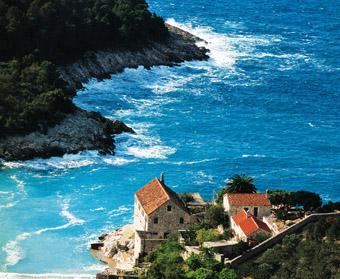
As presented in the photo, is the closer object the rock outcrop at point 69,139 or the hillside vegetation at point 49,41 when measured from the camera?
the rock outcrop at point 69,139

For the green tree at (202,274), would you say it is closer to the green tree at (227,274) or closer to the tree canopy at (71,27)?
the green tree at (227,274)

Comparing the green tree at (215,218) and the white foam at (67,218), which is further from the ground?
the white foam at (67,218)

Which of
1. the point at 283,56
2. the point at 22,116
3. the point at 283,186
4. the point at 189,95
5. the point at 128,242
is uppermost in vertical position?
the point at 283,56

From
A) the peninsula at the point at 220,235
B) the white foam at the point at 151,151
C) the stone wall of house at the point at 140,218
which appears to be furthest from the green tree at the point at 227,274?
the white foam at the point at 151,151

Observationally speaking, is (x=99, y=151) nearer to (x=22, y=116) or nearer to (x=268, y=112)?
(x=22, y=116)

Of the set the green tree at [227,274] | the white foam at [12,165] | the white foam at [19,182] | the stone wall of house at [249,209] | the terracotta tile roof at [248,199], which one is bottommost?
the green tree at [227,274]

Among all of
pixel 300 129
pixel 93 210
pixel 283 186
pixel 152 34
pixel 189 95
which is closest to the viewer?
pixel 93 210

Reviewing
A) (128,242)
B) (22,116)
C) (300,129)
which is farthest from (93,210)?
(300,129)
